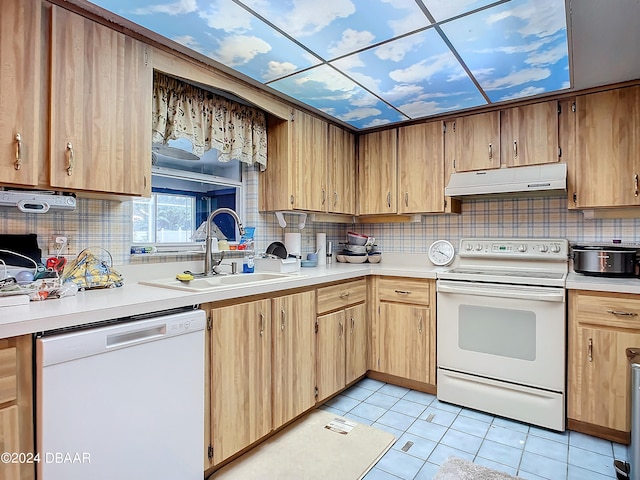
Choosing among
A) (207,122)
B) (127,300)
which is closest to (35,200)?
(127,300)

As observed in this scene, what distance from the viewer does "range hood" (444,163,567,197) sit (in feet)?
8.31

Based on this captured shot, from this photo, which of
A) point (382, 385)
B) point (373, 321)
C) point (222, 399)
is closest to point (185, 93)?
point (222, 399)

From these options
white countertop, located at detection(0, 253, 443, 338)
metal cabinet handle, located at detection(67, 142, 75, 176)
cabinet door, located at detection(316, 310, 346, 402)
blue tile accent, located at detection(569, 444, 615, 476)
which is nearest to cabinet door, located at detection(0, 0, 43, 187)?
metal cabinet handle, located at detection(67, 142, 75, 176)

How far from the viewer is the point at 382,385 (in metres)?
3.02

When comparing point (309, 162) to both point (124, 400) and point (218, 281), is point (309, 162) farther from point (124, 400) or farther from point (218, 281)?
point (124, 400)

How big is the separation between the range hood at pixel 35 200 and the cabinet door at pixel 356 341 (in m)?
1.87

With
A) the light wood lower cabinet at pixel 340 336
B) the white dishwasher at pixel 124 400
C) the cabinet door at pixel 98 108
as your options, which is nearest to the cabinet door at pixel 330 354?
the light wood lower cabinet at pixel 340 336

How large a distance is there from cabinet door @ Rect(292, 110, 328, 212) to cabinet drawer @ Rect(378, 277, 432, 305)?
81cm

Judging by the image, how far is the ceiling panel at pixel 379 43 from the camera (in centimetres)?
162

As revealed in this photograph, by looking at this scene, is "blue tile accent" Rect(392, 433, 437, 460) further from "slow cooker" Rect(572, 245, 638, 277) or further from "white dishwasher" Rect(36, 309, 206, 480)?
"slow cooker" Rect(572, 245, 638, 277)

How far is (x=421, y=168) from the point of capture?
10.4ft

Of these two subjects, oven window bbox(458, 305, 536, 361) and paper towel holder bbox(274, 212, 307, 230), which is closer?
oven window bbox(458, 305, 536, 361)

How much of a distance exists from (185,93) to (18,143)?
1.04 meters

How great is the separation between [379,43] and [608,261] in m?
1.97
